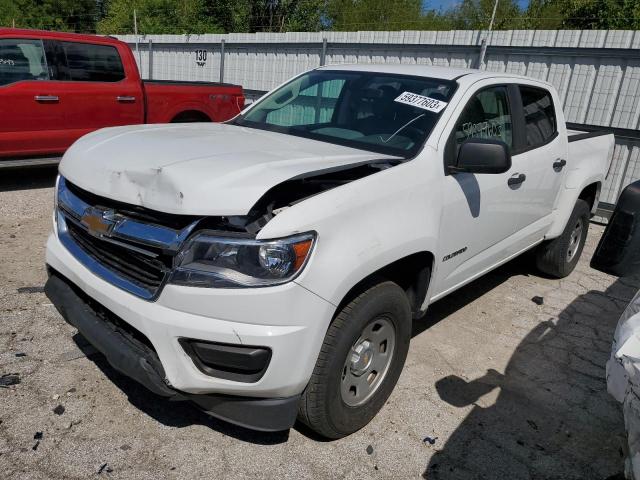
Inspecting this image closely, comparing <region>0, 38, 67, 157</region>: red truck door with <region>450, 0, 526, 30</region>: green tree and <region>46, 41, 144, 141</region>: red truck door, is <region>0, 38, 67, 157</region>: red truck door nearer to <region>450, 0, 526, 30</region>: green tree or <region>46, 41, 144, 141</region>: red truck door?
<region>46, 41, 144, 141</region>: red truck door

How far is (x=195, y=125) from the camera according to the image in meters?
3.53

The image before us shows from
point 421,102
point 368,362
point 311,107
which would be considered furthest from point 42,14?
point 368,362

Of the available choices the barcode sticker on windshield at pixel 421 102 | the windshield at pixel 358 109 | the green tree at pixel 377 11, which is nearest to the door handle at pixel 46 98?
the windshield at pixel 358 109

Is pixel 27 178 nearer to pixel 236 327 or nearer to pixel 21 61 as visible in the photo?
pixel 21 61

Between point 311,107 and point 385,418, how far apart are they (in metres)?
2.20

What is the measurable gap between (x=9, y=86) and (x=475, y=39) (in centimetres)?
690

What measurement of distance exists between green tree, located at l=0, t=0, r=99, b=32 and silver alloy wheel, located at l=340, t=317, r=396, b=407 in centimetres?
3868

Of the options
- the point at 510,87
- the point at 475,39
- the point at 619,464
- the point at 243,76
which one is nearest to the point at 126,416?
the point at 619,464

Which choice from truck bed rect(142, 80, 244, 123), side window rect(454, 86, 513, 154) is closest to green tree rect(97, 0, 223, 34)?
truck bed rect(142, 80, 244, 123)

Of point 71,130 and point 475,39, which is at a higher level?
point 475,39

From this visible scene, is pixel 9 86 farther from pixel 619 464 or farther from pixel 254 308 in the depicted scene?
pixel 619 464

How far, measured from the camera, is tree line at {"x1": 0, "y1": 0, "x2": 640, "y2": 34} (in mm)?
28125

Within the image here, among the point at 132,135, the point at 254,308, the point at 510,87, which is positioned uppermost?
the point at 510,87

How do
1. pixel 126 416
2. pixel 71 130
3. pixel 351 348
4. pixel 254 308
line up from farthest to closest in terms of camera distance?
pixel 71 130 < pixel 126 416 < pixel 351 348 < pixel 254 308
